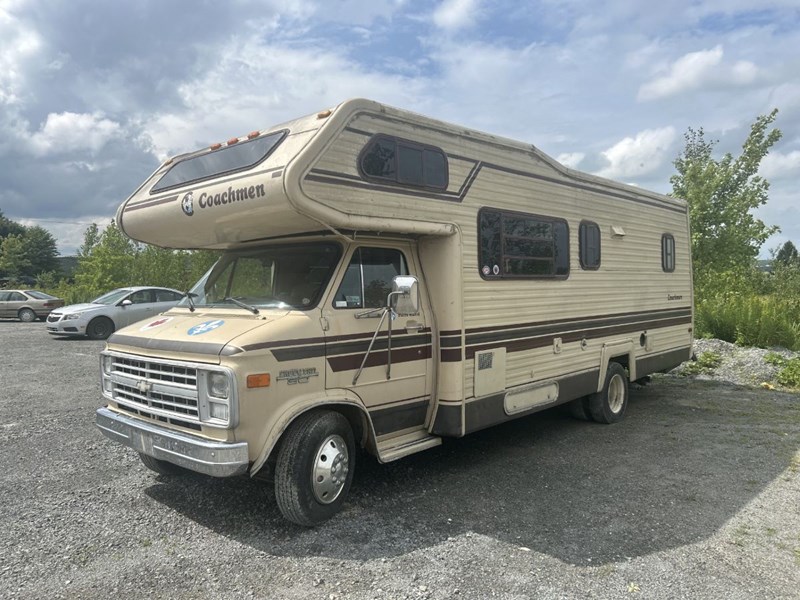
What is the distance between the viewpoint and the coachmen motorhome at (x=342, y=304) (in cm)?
436

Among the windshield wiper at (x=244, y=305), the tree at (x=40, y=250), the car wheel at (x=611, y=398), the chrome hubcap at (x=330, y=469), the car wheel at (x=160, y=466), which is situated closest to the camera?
the chrome hubcap at (x=330, y=469)

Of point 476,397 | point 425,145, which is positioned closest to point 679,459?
point 476,397

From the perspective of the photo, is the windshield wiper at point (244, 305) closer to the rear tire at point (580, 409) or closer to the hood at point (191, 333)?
the hood at point (191, 333)

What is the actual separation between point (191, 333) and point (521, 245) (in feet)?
11.2

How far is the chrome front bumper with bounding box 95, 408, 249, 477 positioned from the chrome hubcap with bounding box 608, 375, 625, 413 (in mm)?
5406

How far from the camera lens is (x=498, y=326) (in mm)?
5934

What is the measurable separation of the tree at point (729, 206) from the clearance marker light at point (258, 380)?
593 inches

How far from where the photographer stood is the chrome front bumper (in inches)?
161

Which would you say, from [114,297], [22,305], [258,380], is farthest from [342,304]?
[22,305]

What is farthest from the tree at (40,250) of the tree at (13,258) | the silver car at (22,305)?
the silver car at (22,305)

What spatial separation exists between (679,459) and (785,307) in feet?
29.8

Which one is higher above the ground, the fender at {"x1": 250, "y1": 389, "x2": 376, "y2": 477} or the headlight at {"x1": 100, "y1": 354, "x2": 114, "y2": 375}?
the headlight at {"x1": 100, "y1": 354, "x2": 114, "y2": 375}

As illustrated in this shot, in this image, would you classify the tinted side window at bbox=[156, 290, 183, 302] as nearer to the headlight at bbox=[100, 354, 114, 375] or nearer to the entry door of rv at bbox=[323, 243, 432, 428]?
the headlight at bbox=[100, 354, 114, 375]

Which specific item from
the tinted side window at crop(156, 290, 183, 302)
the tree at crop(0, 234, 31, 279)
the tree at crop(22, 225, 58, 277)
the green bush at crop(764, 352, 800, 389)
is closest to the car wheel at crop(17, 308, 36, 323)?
the tinted side window at crop(156, 290, 183, 302)
